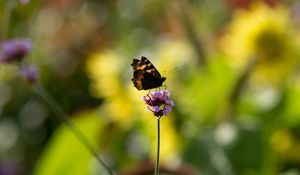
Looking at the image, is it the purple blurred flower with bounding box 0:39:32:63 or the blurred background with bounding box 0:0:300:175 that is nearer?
the purple blurred flower with bounding box 0:39:32:63

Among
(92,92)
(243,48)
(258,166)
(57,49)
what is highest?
(57,49)

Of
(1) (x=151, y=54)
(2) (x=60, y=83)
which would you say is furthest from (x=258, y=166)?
(2) (x=60, y=83)

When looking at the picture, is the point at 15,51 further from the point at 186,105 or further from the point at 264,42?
the point at 264,42

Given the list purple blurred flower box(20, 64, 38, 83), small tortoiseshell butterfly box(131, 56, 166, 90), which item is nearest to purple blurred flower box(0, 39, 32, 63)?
purple blurred flower box(20, 64, 38, 83)

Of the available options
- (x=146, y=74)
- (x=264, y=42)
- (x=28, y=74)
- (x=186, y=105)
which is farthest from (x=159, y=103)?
(x=264, y=42)

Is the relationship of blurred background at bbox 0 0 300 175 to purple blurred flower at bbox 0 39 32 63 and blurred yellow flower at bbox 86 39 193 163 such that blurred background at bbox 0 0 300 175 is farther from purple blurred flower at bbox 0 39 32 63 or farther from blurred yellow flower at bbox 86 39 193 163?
purple blurred flower at bbox 0 39 32 63

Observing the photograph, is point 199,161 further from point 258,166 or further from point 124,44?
point 124,44
